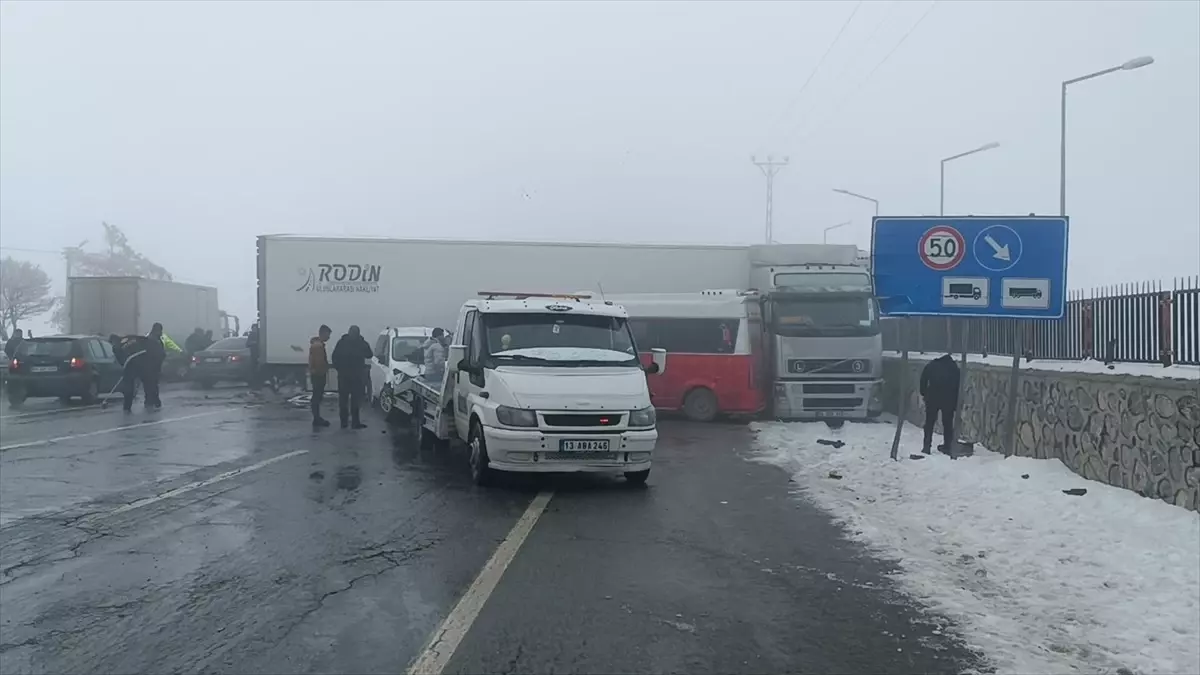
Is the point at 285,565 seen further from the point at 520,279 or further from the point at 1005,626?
the point at 520,279

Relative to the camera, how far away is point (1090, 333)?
13.2 m

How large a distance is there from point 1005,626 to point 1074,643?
43cm

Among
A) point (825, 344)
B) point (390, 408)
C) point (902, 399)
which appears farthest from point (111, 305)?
point (902, 399)

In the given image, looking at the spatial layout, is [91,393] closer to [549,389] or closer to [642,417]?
[549,389]

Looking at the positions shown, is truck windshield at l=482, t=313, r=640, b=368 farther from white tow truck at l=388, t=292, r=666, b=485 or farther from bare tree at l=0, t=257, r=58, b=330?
bare tree at l=0, t=257, r=58, b=330

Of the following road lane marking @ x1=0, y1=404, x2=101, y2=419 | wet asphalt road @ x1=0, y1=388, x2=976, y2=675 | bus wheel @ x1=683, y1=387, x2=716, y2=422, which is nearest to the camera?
wet asphalt road @ x1=0, y1=388, x2=976, y2=675

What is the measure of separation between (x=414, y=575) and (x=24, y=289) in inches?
2939

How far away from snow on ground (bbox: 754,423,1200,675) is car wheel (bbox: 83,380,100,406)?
1878cm

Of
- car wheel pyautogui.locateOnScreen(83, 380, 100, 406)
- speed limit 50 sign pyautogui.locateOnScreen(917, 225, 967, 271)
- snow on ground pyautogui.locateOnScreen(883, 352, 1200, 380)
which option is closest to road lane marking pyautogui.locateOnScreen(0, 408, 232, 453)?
car wheel pyautogui.locateOnScreen(83, 380, 100, 406)

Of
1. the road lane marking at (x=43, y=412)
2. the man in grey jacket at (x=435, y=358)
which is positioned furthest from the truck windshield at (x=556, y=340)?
the road lane marking at (x=43, y=412)

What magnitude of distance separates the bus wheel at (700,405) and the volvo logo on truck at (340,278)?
902cm

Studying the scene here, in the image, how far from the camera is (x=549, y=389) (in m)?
11.3

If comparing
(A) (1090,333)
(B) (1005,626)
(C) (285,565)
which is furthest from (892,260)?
(C) (285,565)

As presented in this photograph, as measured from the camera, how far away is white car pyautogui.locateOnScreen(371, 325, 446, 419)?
64.8ft
